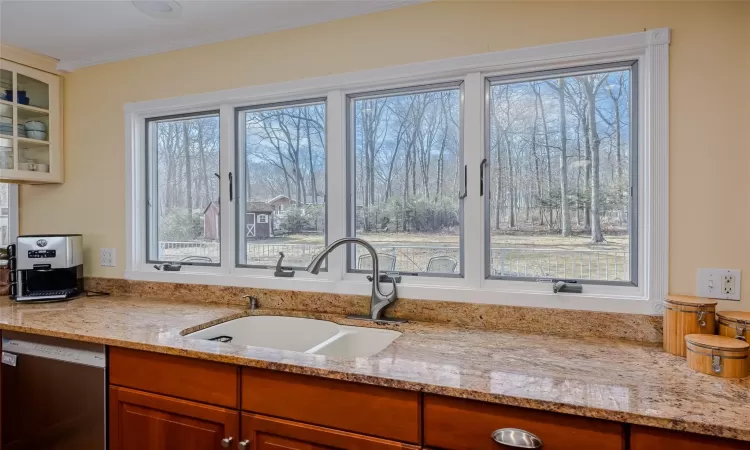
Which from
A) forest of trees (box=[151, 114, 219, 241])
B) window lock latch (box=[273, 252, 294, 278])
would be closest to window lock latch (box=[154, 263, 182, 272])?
forest of trees (box=[151, 114, 219, 241])

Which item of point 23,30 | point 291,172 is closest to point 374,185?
A: point 291,172

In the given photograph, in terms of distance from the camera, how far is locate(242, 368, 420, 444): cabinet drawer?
114cm

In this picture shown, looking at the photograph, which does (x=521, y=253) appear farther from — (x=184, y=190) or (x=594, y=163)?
(x=184, y=190)

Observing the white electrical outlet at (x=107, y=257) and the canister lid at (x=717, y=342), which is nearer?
the canister lid at (x=717, y=342)

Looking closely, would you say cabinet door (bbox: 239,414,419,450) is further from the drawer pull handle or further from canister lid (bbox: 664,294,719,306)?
canister lid (bbox: 664,294,719,306)

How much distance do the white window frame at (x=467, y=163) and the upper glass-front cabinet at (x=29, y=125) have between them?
0.53m

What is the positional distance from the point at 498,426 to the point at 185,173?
2082 millimetres

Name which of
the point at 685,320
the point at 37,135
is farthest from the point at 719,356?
the point at 37,135

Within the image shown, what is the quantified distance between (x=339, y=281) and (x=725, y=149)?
153cm

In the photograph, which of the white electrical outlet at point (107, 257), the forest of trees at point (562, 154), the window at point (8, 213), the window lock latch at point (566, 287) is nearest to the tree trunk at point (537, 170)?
the forest of trees at point (562, 154)

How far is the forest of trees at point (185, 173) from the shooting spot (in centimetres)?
230

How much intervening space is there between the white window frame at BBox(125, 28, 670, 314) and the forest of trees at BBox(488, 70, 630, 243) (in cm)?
7

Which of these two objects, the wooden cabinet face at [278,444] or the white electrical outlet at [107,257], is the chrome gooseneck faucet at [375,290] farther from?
the white electrical outlet at [107,257]

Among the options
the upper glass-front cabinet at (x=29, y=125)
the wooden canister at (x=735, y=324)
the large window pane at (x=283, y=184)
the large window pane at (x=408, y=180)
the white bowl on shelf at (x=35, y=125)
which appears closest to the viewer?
the wooden canister at (x=735, y=324)
